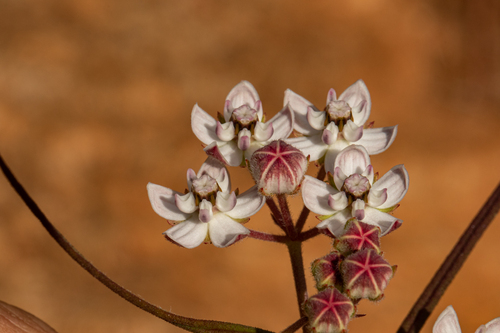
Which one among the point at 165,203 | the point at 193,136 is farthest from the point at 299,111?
the point at 193,136

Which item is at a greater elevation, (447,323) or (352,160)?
(352,160)

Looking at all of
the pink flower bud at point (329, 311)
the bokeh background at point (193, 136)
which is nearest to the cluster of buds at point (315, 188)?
the pink flower bud at point (329, 311)

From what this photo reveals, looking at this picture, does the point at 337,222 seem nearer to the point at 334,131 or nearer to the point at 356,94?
the point at 334,131

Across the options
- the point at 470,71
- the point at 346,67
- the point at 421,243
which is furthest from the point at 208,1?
the point at 421,243

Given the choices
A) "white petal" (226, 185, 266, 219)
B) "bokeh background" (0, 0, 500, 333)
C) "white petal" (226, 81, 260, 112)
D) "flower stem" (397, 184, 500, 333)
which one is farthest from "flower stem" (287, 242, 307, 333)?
"bokeh background" (0, 0, 500, 333)

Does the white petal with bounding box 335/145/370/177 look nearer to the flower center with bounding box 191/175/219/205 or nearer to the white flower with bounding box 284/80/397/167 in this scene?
the white flower with bounding box 284/80/397/167

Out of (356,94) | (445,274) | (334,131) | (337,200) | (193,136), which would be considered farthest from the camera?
(193,136)

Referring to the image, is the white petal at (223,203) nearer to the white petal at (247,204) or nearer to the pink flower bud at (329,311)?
the white petal at (247,204)
